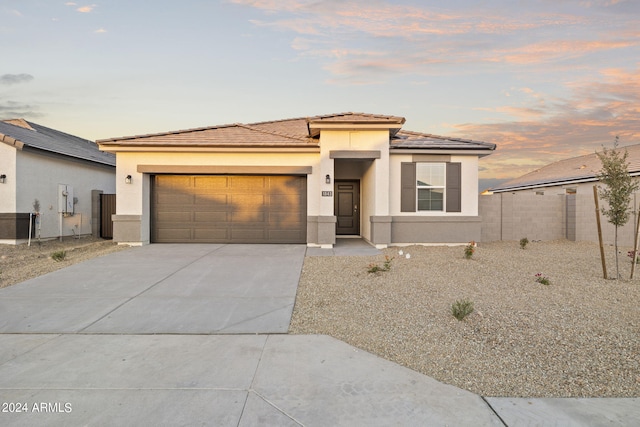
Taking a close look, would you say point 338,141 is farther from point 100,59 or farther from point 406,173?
point 100,59

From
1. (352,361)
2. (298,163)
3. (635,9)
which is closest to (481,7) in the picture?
(635,9)

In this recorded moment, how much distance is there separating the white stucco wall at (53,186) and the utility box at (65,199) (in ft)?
1.15

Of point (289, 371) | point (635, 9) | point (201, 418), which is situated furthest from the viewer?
point (635, 9)

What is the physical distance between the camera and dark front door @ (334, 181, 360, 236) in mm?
15320

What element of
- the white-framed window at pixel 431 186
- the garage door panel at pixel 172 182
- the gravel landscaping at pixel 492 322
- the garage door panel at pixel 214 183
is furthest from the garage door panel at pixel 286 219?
the white-framed window at pixel 431 186

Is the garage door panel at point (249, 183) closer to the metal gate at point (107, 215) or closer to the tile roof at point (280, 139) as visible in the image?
the tile roof at point (280, 139)

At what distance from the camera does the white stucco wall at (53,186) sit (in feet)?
42.8

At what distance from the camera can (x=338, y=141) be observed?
1164cm

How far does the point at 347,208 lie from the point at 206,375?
12308 mm

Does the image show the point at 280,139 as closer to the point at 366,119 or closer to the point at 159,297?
the point at 366,119

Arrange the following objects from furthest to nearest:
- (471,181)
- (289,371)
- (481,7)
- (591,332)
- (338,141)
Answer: (471,181), (338,141), (481,7), (591,332), (289,371)

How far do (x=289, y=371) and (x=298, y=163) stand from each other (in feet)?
30.0

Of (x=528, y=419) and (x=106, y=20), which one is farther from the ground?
(x=106, y=20)

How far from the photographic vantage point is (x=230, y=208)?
12.5 meters
